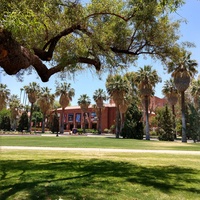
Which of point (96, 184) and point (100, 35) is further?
point (100, 35)

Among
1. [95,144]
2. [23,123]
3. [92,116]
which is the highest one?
[92,116]

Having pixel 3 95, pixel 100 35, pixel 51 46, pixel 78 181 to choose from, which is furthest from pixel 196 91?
pixel 78 181

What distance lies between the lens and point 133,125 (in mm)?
47531

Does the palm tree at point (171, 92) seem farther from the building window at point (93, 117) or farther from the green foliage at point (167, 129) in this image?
the building window at point (93, 117)

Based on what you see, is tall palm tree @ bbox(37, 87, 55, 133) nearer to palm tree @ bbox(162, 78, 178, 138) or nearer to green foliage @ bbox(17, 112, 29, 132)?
green foliage @ bbox(17, 112, 29, 132)

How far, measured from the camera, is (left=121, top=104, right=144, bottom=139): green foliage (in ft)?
157

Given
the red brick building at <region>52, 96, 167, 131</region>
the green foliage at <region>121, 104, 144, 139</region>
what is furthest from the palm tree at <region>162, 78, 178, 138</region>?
the red brick building at <region>52, 96, 167, 131</region>

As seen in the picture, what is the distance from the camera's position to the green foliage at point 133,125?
47844 mm

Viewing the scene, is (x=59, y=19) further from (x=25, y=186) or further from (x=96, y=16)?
(x=25, y=186)

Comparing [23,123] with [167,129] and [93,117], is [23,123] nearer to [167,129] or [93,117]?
[93,117]

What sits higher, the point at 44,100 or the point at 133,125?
the point at 44,100

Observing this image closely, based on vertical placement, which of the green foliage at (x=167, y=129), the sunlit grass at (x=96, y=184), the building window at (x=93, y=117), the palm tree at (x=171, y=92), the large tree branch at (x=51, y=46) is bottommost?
the sunlit grass at (x=96, y=184)

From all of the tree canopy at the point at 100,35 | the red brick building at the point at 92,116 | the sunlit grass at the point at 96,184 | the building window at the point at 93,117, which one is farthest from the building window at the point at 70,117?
the sunlit grass at the point at 96,184

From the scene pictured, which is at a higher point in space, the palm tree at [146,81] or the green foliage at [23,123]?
the palm tree at [146,81]
